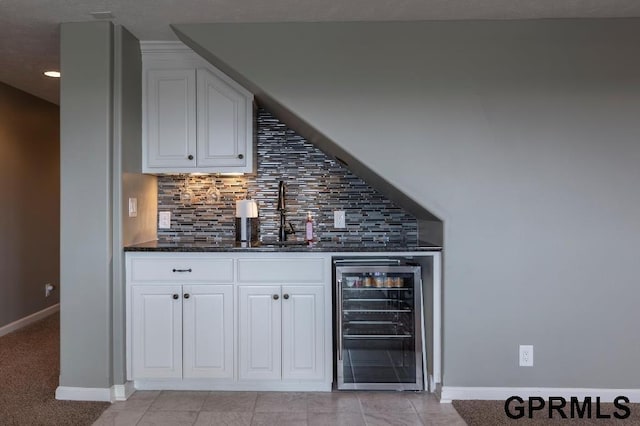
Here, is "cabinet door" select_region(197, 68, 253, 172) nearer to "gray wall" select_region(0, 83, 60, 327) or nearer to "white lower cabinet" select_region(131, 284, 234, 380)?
"white lower cabinet" select_region(131, 284, 234, 380)

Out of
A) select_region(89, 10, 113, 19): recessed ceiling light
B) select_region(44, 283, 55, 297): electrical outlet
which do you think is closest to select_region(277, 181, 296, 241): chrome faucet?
select_region(89, 10, 113, 19): recessed ceiling light

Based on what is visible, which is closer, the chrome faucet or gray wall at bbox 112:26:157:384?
gray wall at bbox 112:26:157:384

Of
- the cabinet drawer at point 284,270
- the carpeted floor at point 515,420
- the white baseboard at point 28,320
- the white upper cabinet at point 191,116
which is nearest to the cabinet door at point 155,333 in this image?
the cabinet drawer at point 284,270

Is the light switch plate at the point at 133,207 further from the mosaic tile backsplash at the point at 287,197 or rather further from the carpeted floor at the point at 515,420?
the carpeted floor at the point at 515,420

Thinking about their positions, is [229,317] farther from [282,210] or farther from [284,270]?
[282,210]

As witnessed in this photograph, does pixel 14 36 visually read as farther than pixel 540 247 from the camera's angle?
Yes

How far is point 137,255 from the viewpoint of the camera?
2830 mm

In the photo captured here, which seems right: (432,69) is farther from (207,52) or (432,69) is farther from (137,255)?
(137,255)

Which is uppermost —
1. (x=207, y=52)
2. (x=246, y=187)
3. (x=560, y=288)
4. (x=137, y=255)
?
(x=207, y=52)

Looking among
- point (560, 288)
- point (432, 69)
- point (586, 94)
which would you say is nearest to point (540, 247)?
point (560, 288)

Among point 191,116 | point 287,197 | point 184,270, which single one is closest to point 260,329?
point 184,270

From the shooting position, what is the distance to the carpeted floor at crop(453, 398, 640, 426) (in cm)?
246

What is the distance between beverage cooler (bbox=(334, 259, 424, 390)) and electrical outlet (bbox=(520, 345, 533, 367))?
1.95ft

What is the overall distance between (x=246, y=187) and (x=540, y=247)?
209 centimetres
